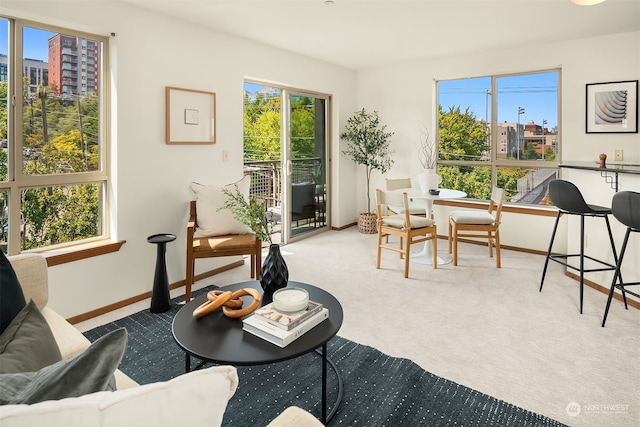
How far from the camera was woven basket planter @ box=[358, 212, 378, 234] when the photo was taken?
5.76 metres

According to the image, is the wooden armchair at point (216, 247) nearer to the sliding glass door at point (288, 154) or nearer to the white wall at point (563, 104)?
the sliding glass door at point (288, 154)

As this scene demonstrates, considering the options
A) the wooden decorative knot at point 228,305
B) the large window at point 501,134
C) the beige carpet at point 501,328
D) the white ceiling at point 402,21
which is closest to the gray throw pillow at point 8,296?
the wooden decorative knot at point 228,305

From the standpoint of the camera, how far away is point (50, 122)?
285 centimetres

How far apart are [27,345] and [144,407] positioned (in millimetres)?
779

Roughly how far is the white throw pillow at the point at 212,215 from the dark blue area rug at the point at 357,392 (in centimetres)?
115

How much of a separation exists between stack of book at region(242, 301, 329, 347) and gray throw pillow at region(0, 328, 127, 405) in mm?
877

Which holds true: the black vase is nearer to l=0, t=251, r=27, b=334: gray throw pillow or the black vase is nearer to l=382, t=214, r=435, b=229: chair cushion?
l=0, t=251, r=27, b=334: gray throw pillow

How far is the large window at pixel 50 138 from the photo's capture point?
2662 millimetres

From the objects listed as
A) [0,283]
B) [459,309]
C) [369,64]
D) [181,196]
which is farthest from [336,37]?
[0,283]

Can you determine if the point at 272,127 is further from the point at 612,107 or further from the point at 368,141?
the point at 612,107

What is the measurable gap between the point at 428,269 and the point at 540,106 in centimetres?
247

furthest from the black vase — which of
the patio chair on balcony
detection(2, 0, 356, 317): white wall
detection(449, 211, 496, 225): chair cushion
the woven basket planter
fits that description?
the woven basket planter

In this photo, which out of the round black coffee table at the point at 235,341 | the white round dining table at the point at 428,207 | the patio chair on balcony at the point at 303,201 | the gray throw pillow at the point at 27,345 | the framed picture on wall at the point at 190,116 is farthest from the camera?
the patio chair on balcony at the point at 303,201

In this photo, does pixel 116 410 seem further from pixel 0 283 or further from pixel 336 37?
pixel 336 37
